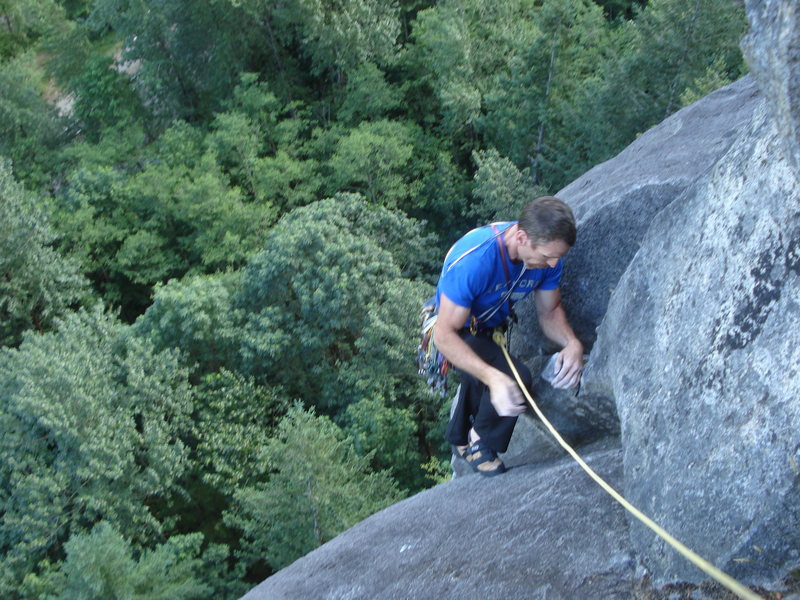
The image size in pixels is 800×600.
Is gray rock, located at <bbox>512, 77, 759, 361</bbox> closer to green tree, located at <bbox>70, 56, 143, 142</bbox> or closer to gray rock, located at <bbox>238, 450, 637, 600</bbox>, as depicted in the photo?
gray rock, located at <bbox>238, 450, 637, 600</bbox>

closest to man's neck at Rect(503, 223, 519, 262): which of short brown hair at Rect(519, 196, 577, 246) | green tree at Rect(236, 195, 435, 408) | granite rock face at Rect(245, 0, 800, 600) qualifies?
short brown hair at Rect(519, 196, 577, 246)

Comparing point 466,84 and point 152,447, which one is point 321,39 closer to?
point 466,84

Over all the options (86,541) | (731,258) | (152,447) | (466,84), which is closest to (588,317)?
(731,258)

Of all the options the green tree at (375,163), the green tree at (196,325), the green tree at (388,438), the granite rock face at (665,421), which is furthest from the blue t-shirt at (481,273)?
the green tree at (375,163)

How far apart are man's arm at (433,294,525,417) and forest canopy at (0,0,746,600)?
30.4 feet

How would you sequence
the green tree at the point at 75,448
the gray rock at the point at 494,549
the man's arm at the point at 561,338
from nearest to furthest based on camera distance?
the gray rock at the point at 494,549 < the man's arm at the point at 561,338 < the green tree at the point at 75,448

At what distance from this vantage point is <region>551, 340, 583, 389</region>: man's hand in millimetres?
5078

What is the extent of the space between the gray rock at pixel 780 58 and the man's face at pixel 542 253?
1314mm

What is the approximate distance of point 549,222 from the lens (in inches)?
162

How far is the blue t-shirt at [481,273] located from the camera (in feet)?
14.8

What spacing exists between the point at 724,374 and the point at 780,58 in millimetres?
Result: 1475

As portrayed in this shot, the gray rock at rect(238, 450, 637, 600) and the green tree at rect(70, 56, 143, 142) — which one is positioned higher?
the green tree at rect(70, 56, 143, 142)

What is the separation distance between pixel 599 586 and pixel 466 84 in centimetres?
2385

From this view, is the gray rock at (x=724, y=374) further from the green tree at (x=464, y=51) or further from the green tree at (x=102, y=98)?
the green tree at (x=102, y=98)
